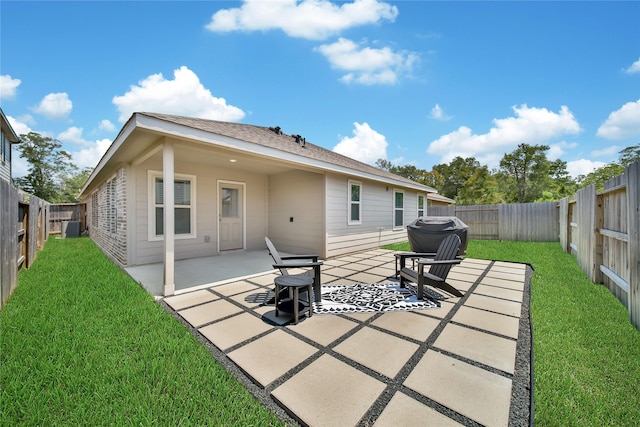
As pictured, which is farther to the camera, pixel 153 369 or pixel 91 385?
pixel 153 369

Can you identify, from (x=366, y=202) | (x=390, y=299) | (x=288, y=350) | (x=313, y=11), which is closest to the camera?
(x=288, y=350)

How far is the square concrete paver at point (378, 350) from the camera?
196 centimetres

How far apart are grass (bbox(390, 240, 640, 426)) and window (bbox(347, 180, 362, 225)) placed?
454 cm

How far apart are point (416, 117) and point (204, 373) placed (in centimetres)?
1254

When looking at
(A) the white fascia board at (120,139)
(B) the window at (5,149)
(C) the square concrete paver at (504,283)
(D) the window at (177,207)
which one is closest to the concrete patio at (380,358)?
(C) the square concrete paver at (504,283)

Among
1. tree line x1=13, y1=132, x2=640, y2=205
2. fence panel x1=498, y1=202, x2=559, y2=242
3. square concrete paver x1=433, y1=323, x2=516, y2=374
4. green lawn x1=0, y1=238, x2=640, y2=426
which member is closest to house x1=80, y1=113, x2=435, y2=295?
green lawn x1=0, y1=238, x2=640, y2=426

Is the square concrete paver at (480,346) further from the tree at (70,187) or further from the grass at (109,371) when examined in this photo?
the tree at (70,187)

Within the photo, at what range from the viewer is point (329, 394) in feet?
5.36

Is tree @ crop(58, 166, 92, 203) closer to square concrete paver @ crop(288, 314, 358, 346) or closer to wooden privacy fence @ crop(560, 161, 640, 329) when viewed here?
square concrete paver @ crop(288, 314, 358, 346)

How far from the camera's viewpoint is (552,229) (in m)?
9.76

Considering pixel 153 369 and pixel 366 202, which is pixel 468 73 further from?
pixel 153 369

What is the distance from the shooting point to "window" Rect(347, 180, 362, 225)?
24.4 feet

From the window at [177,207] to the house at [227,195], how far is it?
0.02 m

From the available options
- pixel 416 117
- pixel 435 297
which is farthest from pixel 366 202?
pixel 416 117
